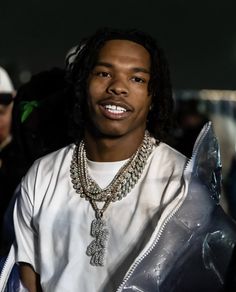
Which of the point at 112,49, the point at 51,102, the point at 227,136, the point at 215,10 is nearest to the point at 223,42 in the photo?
the point at 215,10

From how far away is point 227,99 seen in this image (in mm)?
8461

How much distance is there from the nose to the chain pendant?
1.69 ft

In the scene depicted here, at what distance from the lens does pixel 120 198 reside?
320 cm

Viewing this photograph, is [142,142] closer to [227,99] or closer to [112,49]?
[112,49]

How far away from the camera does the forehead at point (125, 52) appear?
324 centimetres

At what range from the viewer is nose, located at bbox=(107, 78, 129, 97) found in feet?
10.4

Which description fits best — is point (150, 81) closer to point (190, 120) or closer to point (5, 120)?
point (5, 120)

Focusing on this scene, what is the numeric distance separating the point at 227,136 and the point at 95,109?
3621 mm

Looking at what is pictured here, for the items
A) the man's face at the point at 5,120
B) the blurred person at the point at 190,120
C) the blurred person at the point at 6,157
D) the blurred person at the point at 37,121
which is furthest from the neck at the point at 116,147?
the blurred person at the point at 190,120

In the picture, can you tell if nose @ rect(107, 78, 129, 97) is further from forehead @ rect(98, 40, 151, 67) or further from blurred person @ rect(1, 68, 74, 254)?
blurred person @ rect(1, 68, 74, 254)

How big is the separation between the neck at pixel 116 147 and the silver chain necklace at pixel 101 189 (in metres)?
0.03

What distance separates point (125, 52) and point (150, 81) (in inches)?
6.2

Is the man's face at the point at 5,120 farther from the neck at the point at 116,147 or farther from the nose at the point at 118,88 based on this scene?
the nose at the point at 118,88

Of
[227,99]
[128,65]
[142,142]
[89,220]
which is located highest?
[128,65]
